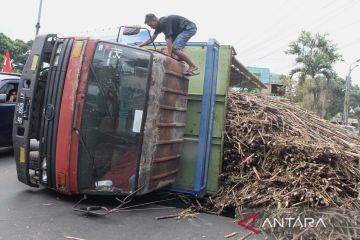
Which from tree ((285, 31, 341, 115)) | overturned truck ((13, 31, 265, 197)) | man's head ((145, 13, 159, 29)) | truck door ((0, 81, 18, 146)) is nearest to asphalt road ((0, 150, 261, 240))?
overturned truck ((13, 31, 265, 197))

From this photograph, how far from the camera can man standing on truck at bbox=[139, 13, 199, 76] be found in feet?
17.5

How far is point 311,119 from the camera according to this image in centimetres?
632

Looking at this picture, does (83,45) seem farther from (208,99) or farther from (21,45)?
(21,45)

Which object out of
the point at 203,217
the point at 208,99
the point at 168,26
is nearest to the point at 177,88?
the point at 208,99

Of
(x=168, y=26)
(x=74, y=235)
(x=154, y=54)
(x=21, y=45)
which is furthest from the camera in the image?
(x=21, y=45)

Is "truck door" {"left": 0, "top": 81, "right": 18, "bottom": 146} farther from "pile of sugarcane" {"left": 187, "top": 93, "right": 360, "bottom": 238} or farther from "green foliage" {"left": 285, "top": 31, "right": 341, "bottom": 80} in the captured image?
"green foliage" {"left": 285, "top": 31, "right": 341, "bottom": 80}

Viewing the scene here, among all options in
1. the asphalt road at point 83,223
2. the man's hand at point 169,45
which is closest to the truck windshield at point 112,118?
the asphalt road at point 83,223

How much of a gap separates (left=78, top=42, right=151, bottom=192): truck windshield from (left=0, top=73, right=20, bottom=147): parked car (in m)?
4.07

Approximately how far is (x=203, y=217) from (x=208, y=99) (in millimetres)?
1562

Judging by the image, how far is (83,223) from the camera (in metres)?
4.16

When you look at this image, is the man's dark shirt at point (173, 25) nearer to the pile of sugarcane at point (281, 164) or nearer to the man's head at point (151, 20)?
the man's head at point (151, 20)

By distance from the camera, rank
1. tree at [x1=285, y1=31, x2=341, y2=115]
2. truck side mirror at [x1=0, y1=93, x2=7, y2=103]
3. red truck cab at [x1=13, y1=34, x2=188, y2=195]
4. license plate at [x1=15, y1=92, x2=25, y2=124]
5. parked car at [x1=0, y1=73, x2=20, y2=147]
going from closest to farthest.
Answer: red truck cab at [x1=13, y1=34, x2=188, y2=195] < license plate at [x1=15, y1=92, x2=25, y2=124] < truck side mirror at [x1=0, y1=93, x2=7, y2=103] < parked car at [x1=0, y1=73, x2=20, y2=147] < tree at [x1=285, y1=31, x2=341, y2=115]

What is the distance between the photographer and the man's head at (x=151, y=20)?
538cm

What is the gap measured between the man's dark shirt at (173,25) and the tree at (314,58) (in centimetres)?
2643
